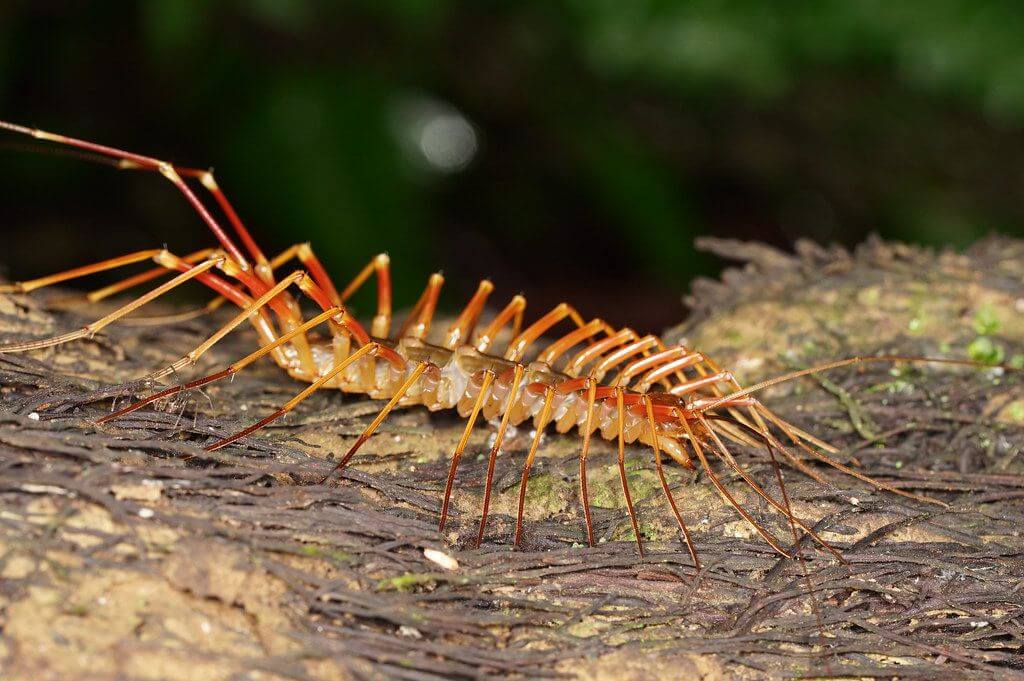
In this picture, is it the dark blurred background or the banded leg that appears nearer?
the banded leg

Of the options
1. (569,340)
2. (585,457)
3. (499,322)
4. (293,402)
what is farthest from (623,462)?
(293,402)

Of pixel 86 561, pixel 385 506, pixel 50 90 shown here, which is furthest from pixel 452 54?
pixel 86 561

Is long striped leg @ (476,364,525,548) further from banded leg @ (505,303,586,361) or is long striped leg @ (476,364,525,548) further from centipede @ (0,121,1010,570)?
banded leg @ (505,303,586,361)

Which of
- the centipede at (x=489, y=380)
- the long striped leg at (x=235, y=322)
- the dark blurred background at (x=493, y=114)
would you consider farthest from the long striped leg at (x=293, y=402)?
the dark blurred background at (x=493, y=114)

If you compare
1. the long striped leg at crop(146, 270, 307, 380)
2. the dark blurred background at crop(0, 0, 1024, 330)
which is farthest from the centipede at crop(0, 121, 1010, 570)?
the dark blurred background at crop(0, 0, 1024, 330)

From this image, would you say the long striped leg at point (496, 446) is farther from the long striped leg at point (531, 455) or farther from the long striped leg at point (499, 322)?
the long striped leg at point (499, 322)

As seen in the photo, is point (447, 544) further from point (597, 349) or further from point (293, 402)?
point (597, 349)
